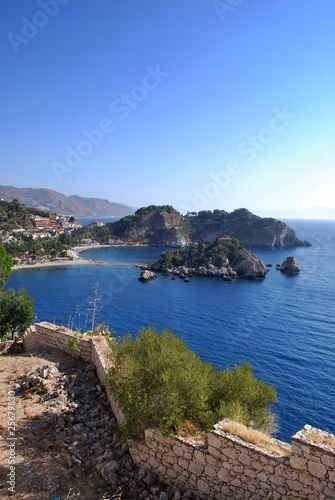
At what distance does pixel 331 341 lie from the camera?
40719 mm

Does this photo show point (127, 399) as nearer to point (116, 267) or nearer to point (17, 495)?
point (17, 495)

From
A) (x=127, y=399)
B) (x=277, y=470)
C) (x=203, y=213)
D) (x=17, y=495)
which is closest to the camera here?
(x=277, y=470)

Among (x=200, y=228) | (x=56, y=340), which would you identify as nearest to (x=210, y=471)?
(x=56, y=340)

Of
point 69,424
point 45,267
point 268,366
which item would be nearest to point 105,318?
point 268,366

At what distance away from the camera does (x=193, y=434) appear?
8312 mm

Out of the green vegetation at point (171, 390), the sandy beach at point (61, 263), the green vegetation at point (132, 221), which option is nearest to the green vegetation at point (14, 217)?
the sandy beach at point (61, 263)

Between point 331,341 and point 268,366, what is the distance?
37.7 ft

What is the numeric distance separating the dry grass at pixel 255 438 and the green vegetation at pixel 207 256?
8121 cm

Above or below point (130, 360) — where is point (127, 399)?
below

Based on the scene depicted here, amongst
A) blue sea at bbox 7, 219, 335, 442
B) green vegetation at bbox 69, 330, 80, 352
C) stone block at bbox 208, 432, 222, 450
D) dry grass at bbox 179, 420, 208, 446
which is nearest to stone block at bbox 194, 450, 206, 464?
dry grass at bbox 179, 420, 208, 446

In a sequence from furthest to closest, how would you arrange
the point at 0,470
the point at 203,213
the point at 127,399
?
the point at 203,213
the point at 127,399
the point at 0,470

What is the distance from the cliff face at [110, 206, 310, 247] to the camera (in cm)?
14425

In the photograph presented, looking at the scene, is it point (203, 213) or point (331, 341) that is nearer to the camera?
point (331, 341)

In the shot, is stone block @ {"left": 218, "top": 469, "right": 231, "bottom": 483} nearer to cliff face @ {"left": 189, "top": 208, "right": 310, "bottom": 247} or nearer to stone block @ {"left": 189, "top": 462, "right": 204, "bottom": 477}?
stone block @ {"left": 189, "top": 462, "right": 204, "bottom": 477}
